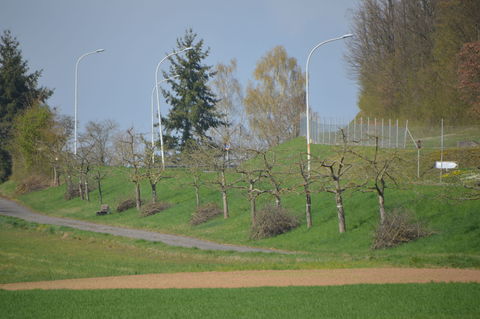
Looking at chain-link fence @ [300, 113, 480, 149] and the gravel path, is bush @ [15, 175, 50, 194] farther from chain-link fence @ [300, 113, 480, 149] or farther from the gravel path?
chain-link fence @ [300, 113, 480, 149]

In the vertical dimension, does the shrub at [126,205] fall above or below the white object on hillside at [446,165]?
below

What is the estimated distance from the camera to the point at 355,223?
31094 millimetres

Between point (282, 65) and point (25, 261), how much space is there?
60.1m

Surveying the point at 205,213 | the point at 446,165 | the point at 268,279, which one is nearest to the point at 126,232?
the point at 205,213

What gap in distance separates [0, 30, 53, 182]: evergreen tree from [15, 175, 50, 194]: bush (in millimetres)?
15453

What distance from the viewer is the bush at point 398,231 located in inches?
1067

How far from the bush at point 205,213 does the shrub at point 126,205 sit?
11.0m

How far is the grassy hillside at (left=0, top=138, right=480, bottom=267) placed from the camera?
2520cm

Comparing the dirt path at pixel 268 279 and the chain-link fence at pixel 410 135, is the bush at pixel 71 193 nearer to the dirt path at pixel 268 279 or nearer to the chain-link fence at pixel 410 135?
the chain-link fence at pixel 410 135

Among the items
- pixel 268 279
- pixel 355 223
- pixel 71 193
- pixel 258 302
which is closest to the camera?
pixel 258 302

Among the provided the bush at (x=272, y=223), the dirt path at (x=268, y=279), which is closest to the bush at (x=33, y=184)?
the bush at (x=272, y=223)

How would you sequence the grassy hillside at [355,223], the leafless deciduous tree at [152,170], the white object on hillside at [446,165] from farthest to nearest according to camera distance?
the leafless deciduous tree at [152,170] < the white object on hillside at [446,165] < the grassy hillside at [355,223]

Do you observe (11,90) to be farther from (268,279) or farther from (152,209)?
(268,279)

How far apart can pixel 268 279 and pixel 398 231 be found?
9.25 meters
